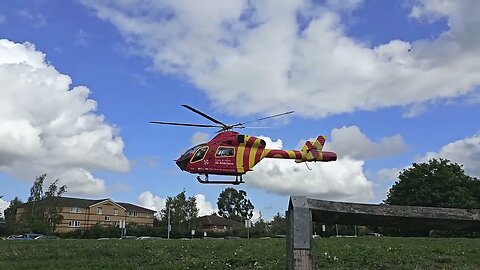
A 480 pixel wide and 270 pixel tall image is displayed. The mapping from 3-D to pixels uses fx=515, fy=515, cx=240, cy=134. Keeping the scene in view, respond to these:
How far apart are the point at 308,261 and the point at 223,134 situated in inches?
986

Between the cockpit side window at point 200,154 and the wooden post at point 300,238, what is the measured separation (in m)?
23.7

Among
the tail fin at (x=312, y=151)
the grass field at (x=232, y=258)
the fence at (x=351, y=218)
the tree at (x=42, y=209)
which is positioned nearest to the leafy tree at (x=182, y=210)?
the tree at (x=42, y=209)

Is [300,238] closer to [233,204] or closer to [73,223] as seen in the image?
[73,223]

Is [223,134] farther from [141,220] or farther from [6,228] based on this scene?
[141,220]

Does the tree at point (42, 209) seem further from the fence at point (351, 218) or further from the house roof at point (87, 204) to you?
the fence at point (351, 218)

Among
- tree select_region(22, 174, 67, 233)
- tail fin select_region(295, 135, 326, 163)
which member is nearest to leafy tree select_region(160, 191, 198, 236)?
tree select_region(22, 174, 67, 233)

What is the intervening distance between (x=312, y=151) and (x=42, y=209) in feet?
210

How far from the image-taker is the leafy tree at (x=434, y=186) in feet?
263

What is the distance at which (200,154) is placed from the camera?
88.5 ft

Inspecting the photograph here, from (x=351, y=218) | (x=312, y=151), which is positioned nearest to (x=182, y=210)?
(x=312, y=151)

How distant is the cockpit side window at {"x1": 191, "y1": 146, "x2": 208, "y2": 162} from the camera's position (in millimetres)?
26891

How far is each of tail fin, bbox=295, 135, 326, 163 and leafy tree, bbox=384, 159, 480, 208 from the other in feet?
172

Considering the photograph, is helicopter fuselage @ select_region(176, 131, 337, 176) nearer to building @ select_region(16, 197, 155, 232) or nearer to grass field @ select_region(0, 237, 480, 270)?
grass field @ select_region(0, 237, 480, 270)

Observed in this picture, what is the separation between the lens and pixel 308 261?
10.4 feet
